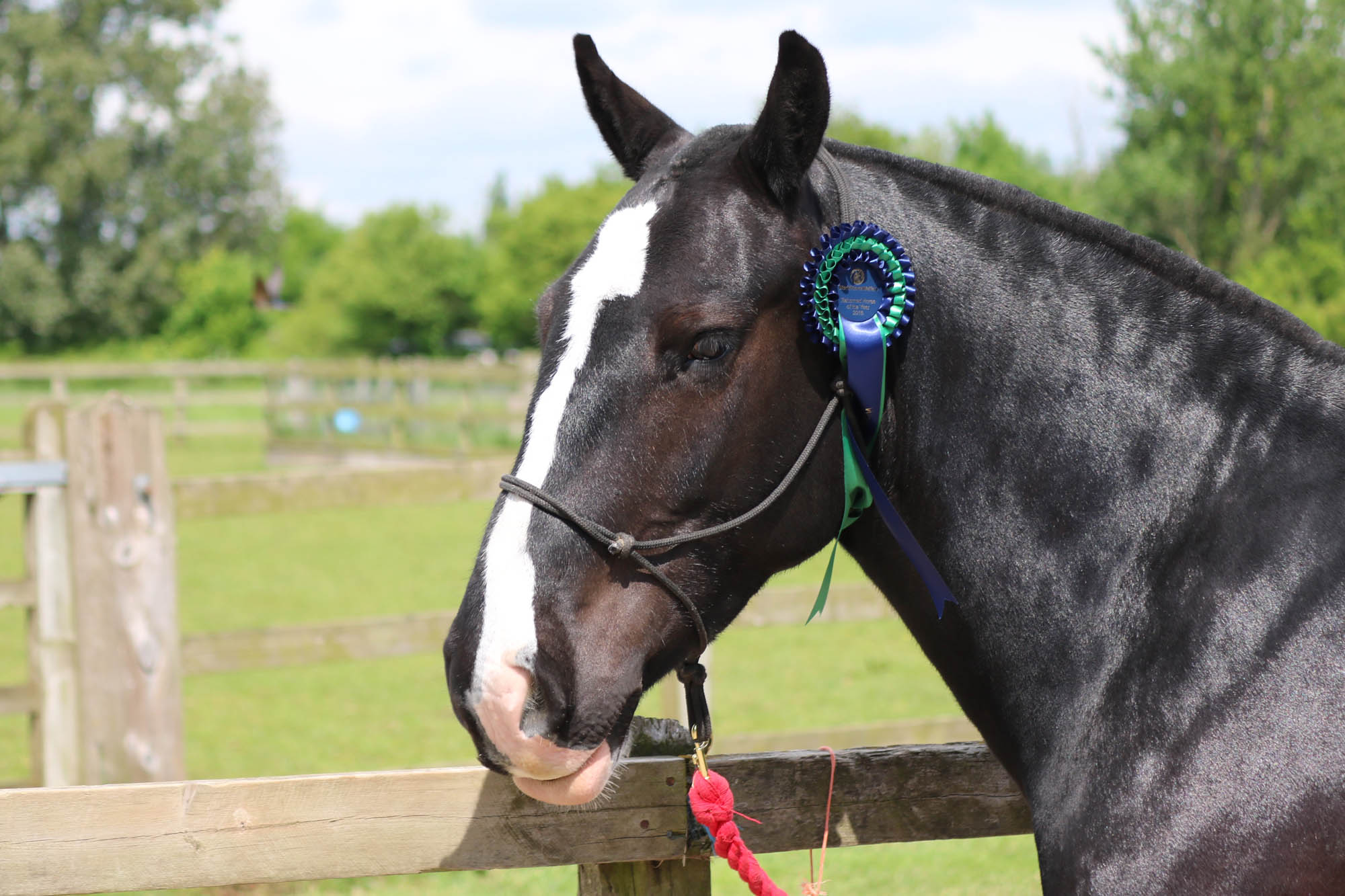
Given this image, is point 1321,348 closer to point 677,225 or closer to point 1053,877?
point 1053,877

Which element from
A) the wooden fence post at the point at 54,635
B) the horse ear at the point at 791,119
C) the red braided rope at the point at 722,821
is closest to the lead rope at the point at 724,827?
the red braided rope at the point at 722,821

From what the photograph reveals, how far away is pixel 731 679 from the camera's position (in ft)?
25.3

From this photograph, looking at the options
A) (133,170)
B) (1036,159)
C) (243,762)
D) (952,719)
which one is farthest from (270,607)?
(1036,159)

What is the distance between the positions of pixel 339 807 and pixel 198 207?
5547 centimetres

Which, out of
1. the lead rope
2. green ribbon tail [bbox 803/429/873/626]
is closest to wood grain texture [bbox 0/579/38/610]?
the lead rope

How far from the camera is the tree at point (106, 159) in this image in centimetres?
4622

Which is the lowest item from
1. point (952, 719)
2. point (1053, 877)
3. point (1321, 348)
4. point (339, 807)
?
point (952, 719)

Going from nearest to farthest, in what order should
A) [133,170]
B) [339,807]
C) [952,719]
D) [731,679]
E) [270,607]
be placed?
[339,807]
[952,719]
[731,679]
[270,607]
[133,170]

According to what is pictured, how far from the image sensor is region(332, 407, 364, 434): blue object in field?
21.9 metres

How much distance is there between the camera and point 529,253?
41.3 meters

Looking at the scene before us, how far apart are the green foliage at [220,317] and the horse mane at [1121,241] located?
1897 inches

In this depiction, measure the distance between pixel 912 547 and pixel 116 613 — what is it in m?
3.62

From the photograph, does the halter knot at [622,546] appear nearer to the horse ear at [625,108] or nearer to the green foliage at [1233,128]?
the horse ear at [625,108]

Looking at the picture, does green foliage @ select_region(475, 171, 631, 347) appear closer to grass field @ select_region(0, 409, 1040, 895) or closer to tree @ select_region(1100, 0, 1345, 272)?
tree @ select_region(1100, 0, 1345, 272)
